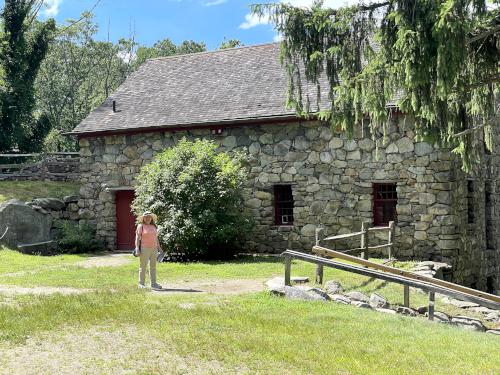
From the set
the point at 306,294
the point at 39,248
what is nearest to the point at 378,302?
the point at 306,294

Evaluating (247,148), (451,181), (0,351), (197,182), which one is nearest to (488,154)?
(451,181)

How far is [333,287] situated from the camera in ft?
36.3

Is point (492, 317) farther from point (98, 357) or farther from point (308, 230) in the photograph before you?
point (98, 357)

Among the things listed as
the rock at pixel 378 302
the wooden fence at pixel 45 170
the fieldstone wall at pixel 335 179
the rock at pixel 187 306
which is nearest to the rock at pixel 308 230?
the fieldstone wall at pixel 335 179

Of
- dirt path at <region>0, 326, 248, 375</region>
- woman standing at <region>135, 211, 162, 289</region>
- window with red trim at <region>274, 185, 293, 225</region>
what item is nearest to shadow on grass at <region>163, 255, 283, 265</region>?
window with red trim at <region>274, 185, 293, 225</region>

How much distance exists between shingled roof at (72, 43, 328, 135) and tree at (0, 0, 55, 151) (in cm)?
882

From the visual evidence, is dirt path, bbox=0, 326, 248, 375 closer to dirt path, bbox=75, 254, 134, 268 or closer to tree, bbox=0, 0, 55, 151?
dirt path, bbox=75, 254, 134, 268

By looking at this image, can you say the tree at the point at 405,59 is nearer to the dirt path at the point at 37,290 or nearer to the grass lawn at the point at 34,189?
the dirt path at the point at 37,290

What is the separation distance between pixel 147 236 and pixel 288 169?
6.54 m

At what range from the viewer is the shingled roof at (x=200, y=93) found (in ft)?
58.2

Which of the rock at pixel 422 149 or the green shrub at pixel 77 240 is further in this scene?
the green shrub at pixel 77 240

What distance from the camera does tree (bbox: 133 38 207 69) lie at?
51.5 meters

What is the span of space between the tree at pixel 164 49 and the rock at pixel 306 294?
4384 cm

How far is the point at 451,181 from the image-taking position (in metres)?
15.2
